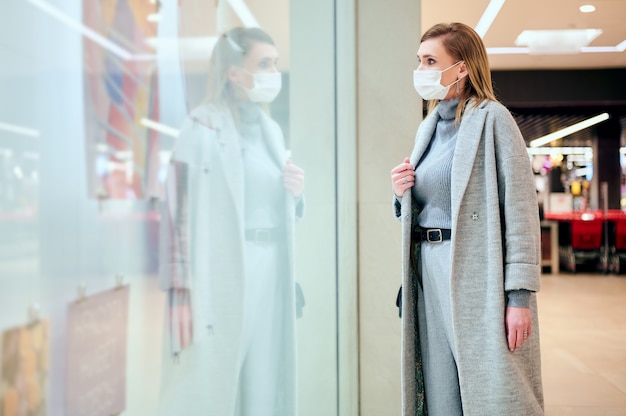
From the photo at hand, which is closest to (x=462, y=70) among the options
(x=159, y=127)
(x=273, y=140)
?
(x=273, y=140)

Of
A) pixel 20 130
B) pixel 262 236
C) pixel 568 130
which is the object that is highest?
pixel 568 130

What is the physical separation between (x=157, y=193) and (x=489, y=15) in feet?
24.3

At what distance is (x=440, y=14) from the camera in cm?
720

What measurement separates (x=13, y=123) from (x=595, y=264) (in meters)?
12.3

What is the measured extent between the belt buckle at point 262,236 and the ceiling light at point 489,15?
636cm

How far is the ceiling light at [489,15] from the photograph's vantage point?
7072mm

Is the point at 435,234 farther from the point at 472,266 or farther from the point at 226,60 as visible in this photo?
the point at 226,60

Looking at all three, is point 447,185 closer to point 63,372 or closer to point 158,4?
point 158,4

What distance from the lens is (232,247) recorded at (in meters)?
1.19

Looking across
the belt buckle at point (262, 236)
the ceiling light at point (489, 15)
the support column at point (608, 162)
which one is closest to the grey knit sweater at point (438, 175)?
the belt buckle at point (262, 236)

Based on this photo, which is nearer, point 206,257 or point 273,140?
point 206,257

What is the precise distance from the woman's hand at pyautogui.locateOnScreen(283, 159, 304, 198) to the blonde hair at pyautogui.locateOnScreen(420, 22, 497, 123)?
0.54 m

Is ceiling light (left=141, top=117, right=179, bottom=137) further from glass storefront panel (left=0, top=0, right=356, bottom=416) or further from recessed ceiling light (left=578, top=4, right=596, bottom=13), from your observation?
recessed ceiling light (left=578, top=4, right=596, bottom=13)

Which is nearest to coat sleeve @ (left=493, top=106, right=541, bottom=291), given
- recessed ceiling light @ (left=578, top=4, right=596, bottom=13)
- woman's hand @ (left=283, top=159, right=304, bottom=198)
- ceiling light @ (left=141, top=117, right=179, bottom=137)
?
woman's hand @ (left=283, top=159, right=304, bottom=198)
